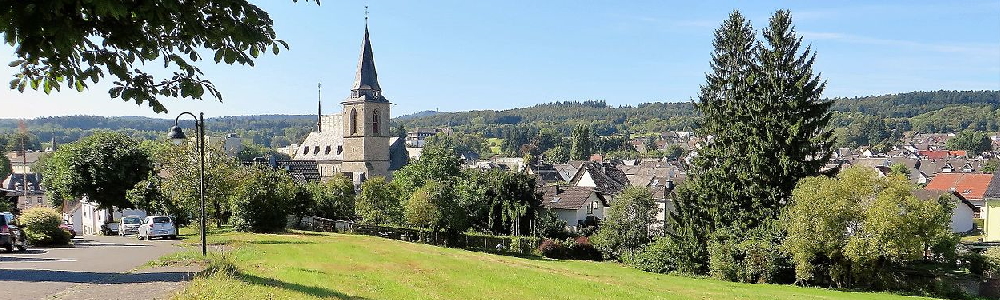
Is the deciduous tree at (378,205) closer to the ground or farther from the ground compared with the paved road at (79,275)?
closer to the ground

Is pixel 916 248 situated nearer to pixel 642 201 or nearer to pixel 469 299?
pixel 642 201

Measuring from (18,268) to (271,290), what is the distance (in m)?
7.76

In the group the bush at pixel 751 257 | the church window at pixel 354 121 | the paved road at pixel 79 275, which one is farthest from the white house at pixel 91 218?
the bush at pixel 751 257

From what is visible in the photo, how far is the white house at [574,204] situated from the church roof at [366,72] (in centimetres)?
3105

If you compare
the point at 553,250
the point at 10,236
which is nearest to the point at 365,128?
the point at 553,250

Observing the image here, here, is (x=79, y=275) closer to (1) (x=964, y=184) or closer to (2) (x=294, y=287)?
(2) (x=294, y=287)

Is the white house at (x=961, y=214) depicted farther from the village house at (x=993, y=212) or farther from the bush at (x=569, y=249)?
the bush at (x=569, y=249)

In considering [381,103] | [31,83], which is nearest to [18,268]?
[31,83]

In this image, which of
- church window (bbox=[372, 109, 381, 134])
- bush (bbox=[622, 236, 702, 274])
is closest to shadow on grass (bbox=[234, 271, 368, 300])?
bush (bbox=[622, 236, 702, 274])

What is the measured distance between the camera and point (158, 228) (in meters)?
34.6

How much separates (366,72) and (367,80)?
1.05 meters

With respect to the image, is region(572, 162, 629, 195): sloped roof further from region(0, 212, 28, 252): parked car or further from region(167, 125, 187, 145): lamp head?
region(167, 125, 187, 145): lamp head

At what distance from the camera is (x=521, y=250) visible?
2112 inches

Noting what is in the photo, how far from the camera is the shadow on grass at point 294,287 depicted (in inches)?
631
